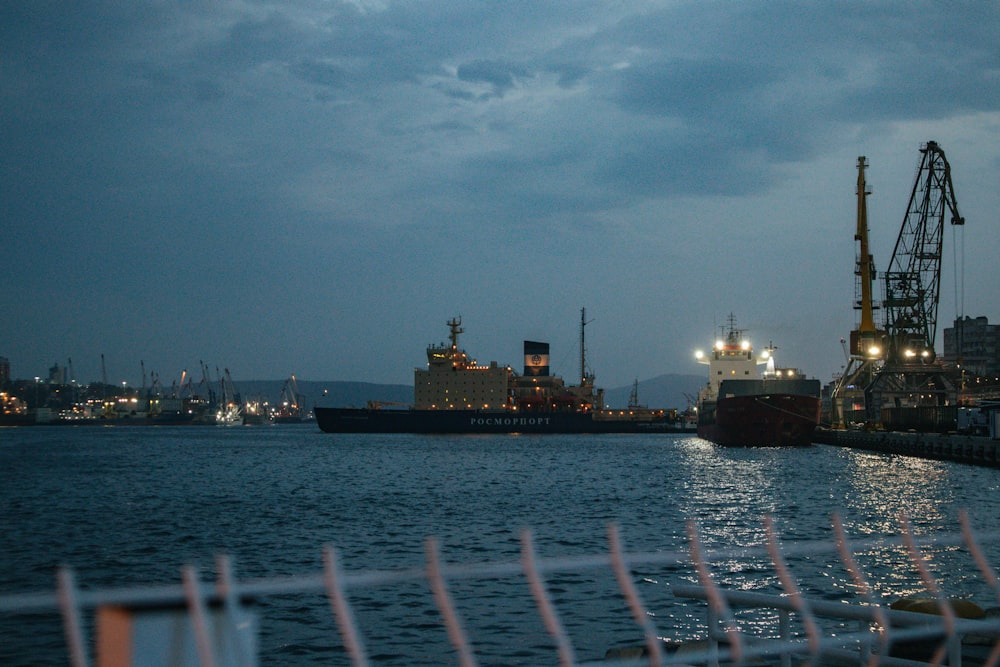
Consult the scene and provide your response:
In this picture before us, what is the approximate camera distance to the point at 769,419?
64.8m

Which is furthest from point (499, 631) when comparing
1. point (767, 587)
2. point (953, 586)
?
point (953, 586)

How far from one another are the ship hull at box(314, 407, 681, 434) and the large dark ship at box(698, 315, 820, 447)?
29.6 meters

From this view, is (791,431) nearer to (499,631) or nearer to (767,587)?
(767,587)

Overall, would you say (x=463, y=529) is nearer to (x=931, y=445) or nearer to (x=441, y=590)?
(x=441, y=590)

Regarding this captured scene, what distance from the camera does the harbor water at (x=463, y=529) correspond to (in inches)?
502

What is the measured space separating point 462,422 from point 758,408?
48.0 meters

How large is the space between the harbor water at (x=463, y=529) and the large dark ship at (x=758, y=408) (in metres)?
12.5

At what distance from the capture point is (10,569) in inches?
735

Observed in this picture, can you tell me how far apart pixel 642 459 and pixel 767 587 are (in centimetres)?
4441

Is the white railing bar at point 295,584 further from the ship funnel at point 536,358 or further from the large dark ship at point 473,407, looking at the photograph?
the ship funnel at point 536,358

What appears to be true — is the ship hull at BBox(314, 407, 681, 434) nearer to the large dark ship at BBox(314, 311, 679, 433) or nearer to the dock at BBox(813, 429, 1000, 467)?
the large dark ship at BBox(314, 311, 679, 433)

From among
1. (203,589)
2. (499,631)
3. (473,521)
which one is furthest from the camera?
(473,521)

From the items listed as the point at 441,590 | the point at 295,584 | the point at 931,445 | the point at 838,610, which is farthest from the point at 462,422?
the point at 295,584

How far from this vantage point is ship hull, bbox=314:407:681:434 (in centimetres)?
10738
